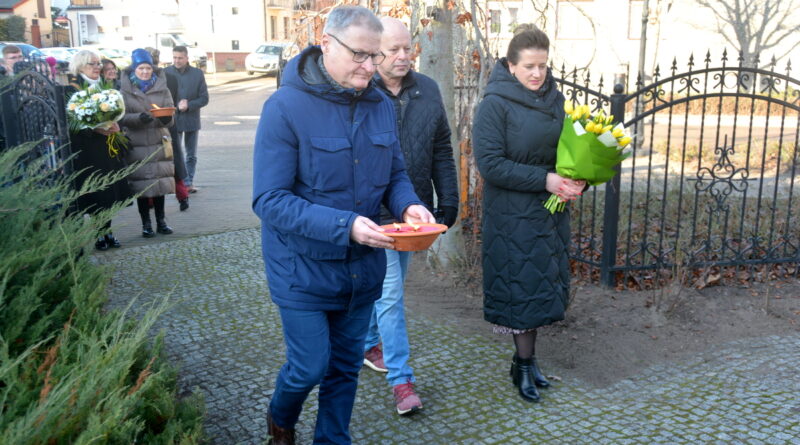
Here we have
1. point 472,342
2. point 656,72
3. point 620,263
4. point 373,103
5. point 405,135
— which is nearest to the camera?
point 373,103

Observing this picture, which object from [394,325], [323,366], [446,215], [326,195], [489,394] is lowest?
[489,394]

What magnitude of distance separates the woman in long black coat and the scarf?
4.97 metres

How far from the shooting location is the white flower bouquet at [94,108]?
6746 millimetres

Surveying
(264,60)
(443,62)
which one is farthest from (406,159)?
(264,60)

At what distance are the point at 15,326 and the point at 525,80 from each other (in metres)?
2.63

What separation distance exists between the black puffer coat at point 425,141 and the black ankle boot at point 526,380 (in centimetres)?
95

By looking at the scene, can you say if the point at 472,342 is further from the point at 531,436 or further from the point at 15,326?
the point at 15,326

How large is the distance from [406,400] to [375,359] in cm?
66

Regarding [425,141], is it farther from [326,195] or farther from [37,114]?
[37,114]

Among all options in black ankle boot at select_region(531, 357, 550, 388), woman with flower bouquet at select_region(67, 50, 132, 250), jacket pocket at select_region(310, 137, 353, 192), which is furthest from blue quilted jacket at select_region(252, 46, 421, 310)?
woman with flower bouquet at select_region(67, 50, 132, 250)

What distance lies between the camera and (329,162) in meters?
2.98

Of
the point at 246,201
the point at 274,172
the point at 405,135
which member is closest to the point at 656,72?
the point at 405,135

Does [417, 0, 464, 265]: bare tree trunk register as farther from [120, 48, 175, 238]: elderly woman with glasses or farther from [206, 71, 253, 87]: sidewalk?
[206, 71, 253, 87]: sidewalk

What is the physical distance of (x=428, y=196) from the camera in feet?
14.0
